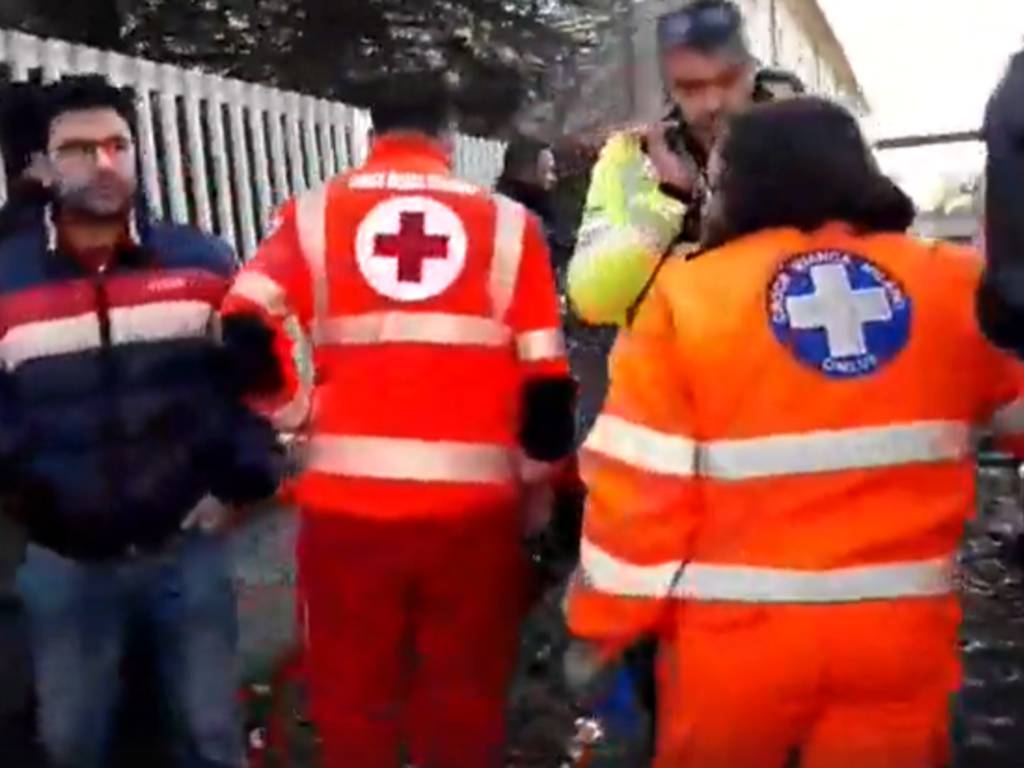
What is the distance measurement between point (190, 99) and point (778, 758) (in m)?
5.33

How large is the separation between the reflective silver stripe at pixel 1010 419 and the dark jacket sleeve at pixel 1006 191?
0.47 metres

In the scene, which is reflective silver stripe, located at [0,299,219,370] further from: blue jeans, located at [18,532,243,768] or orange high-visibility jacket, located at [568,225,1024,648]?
orange high-visibility jacket, located at [568,225,1024,648]

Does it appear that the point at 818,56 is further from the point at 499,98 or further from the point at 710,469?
the point at 710,469

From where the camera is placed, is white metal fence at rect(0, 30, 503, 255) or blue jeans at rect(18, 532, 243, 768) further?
white metal fence at rect(0, 30, 503, 255)

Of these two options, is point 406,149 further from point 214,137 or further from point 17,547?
point 214,137

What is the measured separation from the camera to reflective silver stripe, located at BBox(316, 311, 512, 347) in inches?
166

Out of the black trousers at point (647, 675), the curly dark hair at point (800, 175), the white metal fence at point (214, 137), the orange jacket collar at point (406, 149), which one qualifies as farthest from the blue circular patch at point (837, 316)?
the white metal fence at point (214, 137)

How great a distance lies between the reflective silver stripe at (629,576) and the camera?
324 centimetres

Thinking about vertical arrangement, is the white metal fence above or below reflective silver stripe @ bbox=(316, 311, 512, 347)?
above

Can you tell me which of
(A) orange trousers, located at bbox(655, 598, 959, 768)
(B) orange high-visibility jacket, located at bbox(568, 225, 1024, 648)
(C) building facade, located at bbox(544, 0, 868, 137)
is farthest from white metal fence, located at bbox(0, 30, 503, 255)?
(A) orange trousers, located at bbox(655, 598, 959, 768)

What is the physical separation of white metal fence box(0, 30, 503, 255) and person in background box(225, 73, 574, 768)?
8.05ft

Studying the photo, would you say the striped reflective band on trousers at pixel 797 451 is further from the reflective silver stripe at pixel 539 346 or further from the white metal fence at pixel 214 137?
the white metal fence at pixel 214 137

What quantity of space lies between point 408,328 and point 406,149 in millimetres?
436

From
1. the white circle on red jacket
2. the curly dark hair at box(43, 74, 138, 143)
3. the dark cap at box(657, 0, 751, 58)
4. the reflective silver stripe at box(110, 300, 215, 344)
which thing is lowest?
the reflective silver stripe at box(110, 300, 215, 344)
